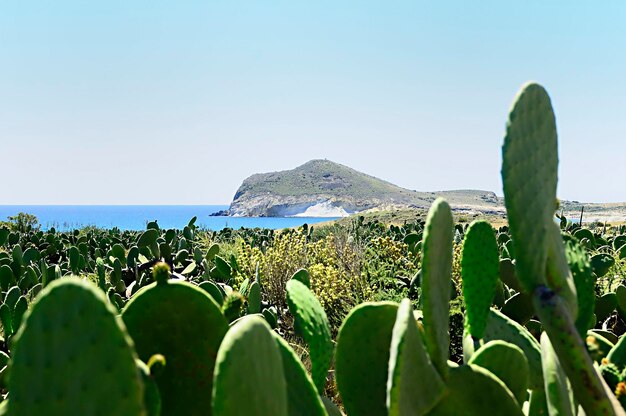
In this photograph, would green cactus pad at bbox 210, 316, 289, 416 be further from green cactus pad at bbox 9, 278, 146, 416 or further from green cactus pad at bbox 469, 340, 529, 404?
green cactus pad at bbox 469, 340, 529, 404

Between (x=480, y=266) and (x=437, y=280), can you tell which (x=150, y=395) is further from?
(x=480, y=266)

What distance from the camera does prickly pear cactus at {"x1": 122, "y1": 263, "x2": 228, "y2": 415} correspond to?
4.35 ft

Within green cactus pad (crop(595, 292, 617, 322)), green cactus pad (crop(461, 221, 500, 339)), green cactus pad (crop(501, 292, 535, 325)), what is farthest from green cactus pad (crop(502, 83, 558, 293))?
green cactus pad (crop(595, 292, 617, 322))

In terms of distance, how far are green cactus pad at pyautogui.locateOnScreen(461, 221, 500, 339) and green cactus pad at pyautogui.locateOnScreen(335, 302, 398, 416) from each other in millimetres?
260

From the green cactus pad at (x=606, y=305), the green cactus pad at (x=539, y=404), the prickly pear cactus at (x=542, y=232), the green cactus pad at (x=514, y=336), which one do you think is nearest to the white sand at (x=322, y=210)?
the green cactus pad at (x=606, y=305)

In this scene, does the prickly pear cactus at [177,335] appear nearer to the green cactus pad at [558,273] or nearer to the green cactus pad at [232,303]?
the green cactus pad at [232,303]

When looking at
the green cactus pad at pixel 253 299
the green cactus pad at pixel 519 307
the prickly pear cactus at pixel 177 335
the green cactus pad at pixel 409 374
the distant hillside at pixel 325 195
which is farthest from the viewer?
the distant hillside at pixel 325 195

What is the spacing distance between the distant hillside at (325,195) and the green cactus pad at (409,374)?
113355 millimetres

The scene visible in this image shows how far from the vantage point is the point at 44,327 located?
82cm

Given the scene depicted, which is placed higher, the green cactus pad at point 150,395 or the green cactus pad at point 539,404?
the green cactus pad at point 150,395

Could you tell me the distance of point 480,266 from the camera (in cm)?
179

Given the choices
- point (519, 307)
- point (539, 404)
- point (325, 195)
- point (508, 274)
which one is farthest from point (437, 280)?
point (325, 195)

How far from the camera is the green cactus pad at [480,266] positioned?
1779mm

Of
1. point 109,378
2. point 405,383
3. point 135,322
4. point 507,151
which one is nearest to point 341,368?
point 405,383
